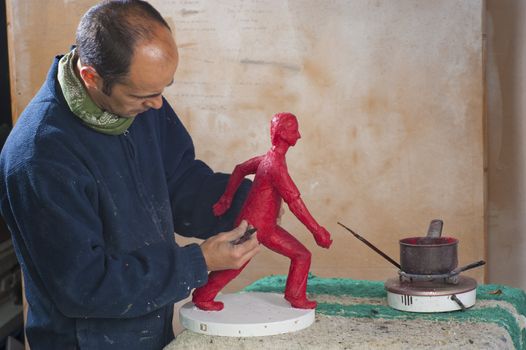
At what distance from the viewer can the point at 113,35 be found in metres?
1.75

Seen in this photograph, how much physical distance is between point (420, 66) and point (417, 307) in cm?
143

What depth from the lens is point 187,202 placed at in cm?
225

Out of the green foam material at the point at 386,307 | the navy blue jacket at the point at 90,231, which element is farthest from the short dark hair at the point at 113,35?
the green foam material at the point at 386,307

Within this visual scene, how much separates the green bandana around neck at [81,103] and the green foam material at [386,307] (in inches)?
26.7

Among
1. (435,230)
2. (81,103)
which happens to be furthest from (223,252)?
(435,230)

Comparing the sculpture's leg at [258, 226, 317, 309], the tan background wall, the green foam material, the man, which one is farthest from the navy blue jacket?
the tan background wall

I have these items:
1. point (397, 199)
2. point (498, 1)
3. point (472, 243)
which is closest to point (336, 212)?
point (397, 199)

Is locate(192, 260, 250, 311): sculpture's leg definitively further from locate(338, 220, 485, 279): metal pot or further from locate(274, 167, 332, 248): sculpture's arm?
locate(338, 220, 485, 279): metal pot

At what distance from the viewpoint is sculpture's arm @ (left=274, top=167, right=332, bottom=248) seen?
6.56 feet

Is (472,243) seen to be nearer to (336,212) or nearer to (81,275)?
(336,212)

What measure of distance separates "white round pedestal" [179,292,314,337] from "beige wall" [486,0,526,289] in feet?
5.54

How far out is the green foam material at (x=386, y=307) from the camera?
2008mm

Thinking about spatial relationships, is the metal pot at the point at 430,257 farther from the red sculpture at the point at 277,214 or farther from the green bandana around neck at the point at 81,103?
the green bandana around neck at the point at 81,103

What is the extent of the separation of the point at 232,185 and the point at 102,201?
383 mm
